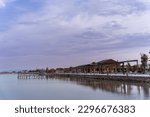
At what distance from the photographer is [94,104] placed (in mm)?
5254

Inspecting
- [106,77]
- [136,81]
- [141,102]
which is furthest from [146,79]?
Answer: [141,102]

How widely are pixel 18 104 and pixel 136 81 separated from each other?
1612 centimetres

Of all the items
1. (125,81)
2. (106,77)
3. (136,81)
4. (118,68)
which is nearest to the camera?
(136,81)

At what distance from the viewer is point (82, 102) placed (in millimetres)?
5320

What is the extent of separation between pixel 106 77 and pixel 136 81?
29.4 ft

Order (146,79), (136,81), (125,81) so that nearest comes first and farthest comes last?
(146,79)
(136,81)
(125,81)

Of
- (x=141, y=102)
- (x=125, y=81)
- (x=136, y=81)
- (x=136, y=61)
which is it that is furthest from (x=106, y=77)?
(x=141, y=102)

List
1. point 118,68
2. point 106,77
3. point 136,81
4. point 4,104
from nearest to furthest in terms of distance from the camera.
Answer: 1. point 4,104
2. point 136,81
3. point 106,77
4. point 118,68

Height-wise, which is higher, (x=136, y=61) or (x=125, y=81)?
(x=136, y=61)

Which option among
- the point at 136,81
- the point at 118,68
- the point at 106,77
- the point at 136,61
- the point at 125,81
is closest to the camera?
the point at 136,81

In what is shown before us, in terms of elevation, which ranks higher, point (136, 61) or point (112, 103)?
point (136, 61)

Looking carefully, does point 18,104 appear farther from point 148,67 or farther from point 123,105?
point 148,67

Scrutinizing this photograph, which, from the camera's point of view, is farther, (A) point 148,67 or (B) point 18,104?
(A) point 148,67

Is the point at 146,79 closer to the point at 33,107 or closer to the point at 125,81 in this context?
the point at 125,81
